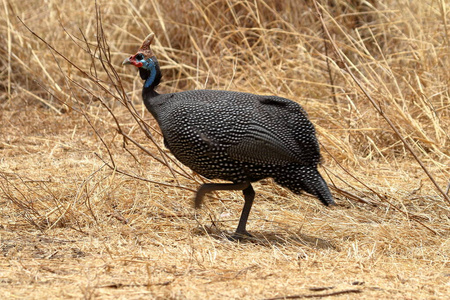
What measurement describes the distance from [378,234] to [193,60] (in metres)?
3.98

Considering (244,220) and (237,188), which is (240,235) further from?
(237,188)

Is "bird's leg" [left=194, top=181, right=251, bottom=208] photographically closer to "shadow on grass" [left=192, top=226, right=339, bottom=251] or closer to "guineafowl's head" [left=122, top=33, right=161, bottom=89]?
"shadow on grass" [left=192, top=226, right=339, bottom=251]

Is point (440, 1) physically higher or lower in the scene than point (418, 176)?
higher

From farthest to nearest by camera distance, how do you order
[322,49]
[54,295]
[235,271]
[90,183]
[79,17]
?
[79,17] → [322,49] → [90,183] → [235,271] → [54,295]

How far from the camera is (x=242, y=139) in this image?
11.4 feet

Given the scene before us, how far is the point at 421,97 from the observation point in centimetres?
562

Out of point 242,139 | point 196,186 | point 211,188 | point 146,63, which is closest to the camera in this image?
point 242,139

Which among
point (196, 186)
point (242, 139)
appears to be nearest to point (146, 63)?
point (242, 139)

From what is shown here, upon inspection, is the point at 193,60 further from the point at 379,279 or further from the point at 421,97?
the point at 379,279

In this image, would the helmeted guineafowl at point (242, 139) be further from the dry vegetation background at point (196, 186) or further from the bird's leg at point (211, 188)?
the dry vegetation background at point (196, 186)

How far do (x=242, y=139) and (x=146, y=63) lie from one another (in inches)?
32.7

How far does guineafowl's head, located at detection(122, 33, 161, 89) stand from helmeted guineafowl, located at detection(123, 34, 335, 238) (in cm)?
26

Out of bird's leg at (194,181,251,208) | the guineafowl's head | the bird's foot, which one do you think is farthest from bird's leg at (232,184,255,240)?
the guineafowl's head

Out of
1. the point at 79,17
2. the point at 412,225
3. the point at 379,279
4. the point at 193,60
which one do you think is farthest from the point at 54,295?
the point at 79,17
